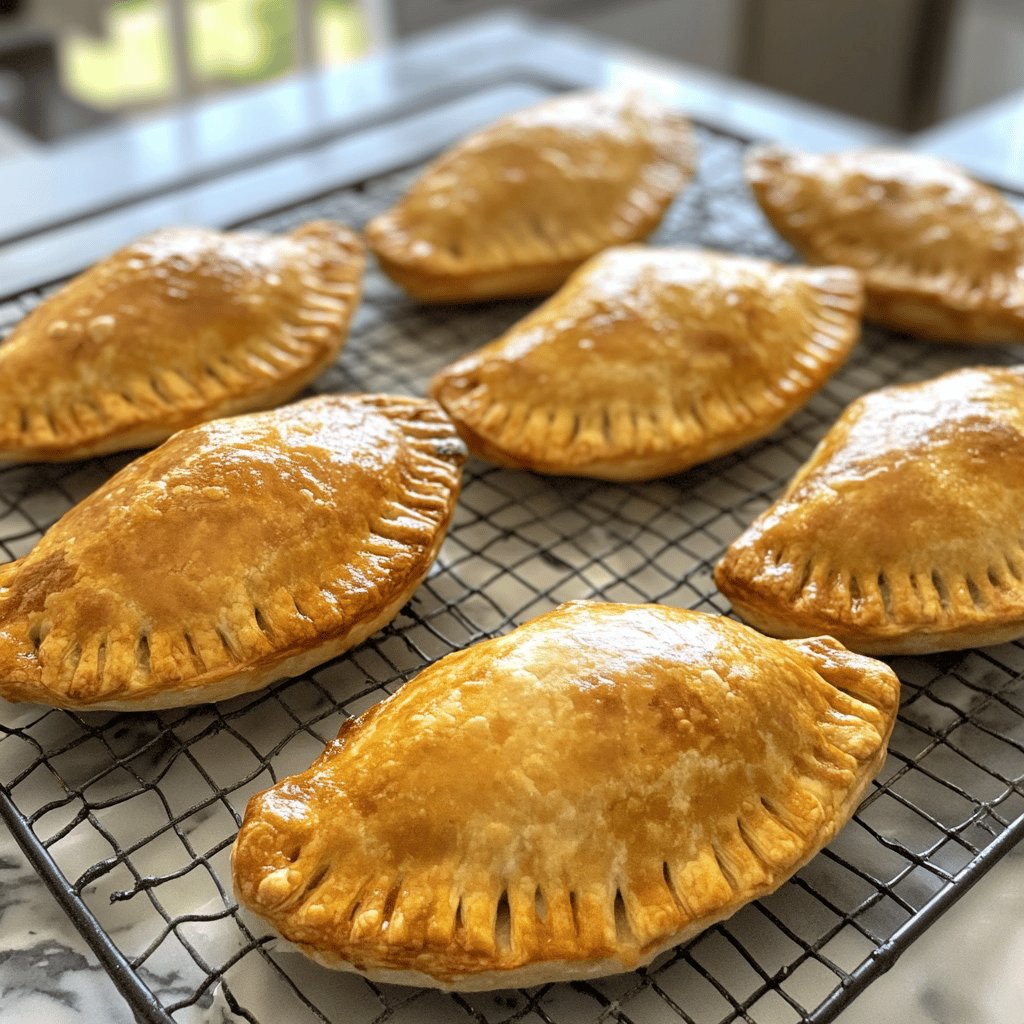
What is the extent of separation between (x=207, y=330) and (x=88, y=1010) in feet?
3.22

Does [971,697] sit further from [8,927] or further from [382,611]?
[8,927]

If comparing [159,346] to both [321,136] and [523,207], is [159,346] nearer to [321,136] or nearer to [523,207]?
[523,207]

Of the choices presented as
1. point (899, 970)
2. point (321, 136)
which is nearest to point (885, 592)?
point (899, 970)

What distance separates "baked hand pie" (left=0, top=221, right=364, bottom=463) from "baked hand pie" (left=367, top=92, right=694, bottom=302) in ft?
0.89

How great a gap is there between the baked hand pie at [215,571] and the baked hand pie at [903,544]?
1.41ft

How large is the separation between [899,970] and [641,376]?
2.86 ft

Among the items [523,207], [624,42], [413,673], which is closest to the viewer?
[413,673]

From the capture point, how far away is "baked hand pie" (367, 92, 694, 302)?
2.10 meters

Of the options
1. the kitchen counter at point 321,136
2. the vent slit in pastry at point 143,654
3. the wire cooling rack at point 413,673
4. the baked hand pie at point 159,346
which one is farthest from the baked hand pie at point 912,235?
the vent slit in pastry at point 143,654

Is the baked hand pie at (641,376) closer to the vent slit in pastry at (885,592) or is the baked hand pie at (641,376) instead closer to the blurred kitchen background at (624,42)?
the vent slit in pastry at (885,592)

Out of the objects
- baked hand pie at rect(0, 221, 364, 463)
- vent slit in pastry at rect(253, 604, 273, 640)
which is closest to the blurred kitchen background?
baked hand pie at rect(0, 221, 364, 463)

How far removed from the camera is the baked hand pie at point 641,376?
1681 millimetres

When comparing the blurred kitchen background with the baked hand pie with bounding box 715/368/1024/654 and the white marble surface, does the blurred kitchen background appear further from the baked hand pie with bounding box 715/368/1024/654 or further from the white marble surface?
the white marble surface

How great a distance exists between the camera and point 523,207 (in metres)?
2.13
